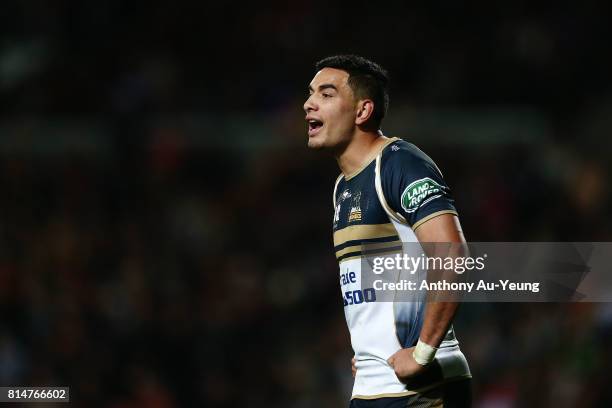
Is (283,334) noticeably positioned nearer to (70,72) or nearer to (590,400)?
(590,400)

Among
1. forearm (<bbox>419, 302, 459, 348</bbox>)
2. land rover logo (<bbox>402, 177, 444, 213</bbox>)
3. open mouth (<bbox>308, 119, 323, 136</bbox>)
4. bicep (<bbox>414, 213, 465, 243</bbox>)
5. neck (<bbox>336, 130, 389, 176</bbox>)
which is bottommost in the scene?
forearm (<bbox>419, 302, 459, 348</bbox>)

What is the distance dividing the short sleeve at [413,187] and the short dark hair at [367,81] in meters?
0.37

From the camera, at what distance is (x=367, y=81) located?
495 centimetres

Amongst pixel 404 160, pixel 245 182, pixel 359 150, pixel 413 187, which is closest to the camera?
pixel 413 187

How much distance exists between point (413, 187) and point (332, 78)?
2.80 feet

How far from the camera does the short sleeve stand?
4.29 metres

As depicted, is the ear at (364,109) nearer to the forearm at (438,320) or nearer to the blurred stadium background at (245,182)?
the forearm at (438,320)

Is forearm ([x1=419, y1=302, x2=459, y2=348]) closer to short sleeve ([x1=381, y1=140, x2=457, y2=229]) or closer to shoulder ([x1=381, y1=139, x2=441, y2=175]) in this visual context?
short sleeve ([x1=381, y1=140, x2=457, y2=229])

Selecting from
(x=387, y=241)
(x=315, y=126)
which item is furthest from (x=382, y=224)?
(x=315, y=126)

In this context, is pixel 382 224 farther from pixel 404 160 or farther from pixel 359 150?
pixel 359 150

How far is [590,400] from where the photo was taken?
7.03m

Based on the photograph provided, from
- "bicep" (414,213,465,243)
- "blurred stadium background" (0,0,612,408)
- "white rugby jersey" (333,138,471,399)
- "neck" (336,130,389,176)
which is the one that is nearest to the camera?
"bicep" (414,213,465,243)

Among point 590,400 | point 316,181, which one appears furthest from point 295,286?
point 590,400

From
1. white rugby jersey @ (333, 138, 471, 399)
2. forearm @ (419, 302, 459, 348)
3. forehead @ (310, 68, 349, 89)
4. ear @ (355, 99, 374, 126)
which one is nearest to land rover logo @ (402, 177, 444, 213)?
white rugby jersey @ (333, 138, 471, 399)
